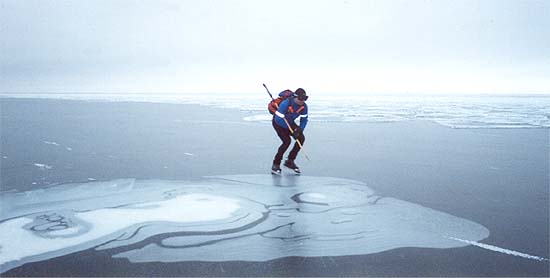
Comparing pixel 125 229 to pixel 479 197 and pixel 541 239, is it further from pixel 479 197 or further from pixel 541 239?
pixel 479 197

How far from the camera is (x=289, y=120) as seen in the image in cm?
646

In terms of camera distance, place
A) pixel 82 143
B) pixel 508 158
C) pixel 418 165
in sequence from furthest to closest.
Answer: pixel 82 143
pixel 508 158
pixel 418 165

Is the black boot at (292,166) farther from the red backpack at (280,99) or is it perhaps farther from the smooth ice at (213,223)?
the smooth ice at (213,223)

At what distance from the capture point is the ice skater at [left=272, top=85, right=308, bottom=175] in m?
6.19

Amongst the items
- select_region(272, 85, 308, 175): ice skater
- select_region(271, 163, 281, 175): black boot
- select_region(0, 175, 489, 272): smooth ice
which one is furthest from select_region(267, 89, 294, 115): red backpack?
select_region(0, 175, 489, 272): smooth ice

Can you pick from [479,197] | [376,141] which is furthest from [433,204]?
[376,141]

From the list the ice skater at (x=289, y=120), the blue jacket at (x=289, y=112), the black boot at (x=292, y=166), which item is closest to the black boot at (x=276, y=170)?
the ice skater at (x=289, y=120)

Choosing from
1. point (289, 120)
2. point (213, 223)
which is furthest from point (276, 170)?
point (213, 223)

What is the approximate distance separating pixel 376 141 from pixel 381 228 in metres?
6.32

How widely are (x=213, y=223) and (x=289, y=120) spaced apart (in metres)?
2.88

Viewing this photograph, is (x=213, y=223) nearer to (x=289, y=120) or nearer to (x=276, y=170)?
(x=276, y=170)

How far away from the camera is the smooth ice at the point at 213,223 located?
131 inches

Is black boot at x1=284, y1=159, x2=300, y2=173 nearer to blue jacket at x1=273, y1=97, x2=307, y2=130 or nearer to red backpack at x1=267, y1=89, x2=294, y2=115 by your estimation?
blue jacket at x1=273, y1=97, x2=307, y2=130

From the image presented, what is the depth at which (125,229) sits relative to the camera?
374 cm
